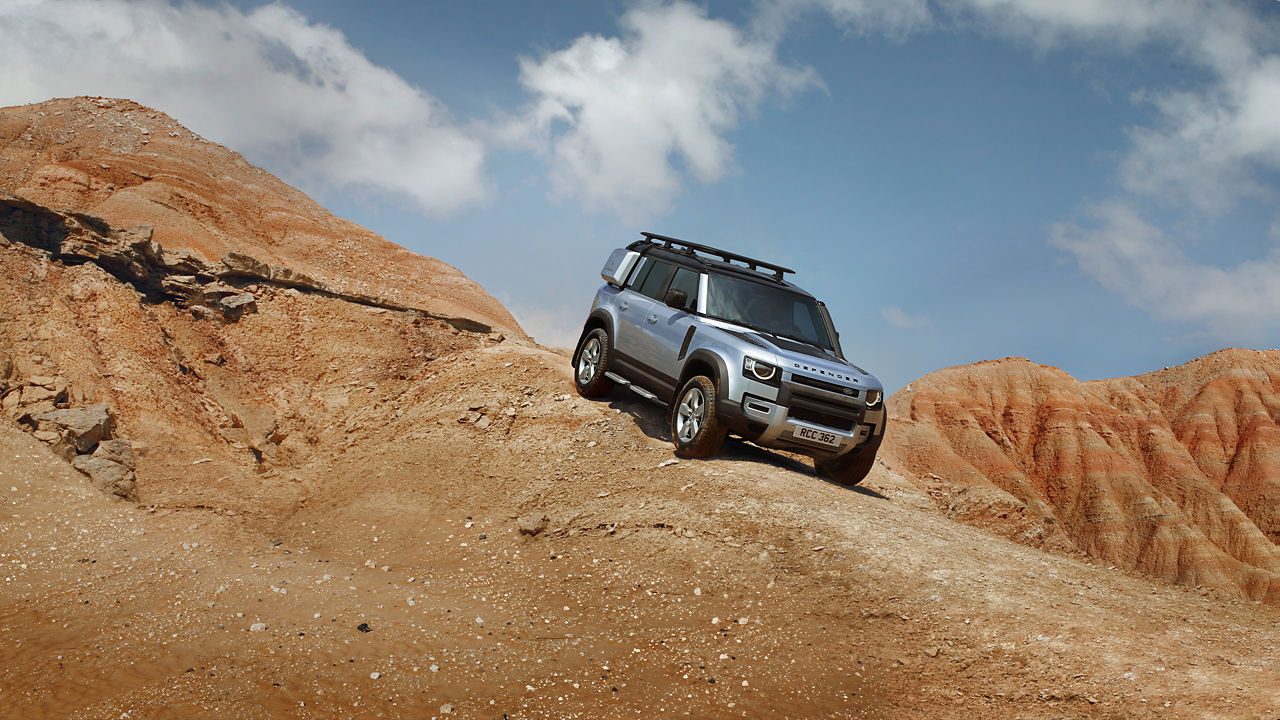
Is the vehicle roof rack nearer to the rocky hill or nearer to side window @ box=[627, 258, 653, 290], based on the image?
side window @ box=[627, 258, 653, 290]

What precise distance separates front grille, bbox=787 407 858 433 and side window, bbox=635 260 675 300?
2.96 metres

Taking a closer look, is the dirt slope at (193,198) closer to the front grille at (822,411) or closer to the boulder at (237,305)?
the boulder at (237,305)

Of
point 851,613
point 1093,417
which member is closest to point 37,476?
point 851,613

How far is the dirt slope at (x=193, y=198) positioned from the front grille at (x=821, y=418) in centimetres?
1302

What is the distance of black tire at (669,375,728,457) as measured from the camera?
1066 centimetres

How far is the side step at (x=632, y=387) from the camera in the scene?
12055mm

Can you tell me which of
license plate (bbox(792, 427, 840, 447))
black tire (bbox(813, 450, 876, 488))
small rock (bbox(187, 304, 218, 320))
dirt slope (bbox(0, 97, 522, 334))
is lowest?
small rock (bbox(187, 304, 218, 320))

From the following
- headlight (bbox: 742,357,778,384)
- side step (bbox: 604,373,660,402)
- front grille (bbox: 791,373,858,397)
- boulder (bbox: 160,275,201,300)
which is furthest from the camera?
boulder (bbox: 160,275,201,300)

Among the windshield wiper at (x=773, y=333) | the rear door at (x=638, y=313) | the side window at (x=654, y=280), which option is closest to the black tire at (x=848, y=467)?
the windshield wiper at (x=773, y=333)

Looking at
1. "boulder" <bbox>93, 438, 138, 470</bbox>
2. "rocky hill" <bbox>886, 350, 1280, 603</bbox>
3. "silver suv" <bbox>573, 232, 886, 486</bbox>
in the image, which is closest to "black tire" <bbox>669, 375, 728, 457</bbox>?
"silver suv" <bbox>573, 232, 886, 486</bbox>

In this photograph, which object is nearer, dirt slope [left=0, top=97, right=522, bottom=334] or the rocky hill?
dirt slope [left=0, top=97, right=522, bottom=334]

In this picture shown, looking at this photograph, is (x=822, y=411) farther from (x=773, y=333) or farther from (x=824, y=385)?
(x=773, y=333)

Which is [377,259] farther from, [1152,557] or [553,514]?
[1152,557]

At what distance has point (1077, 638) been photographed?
7148 millimetres
